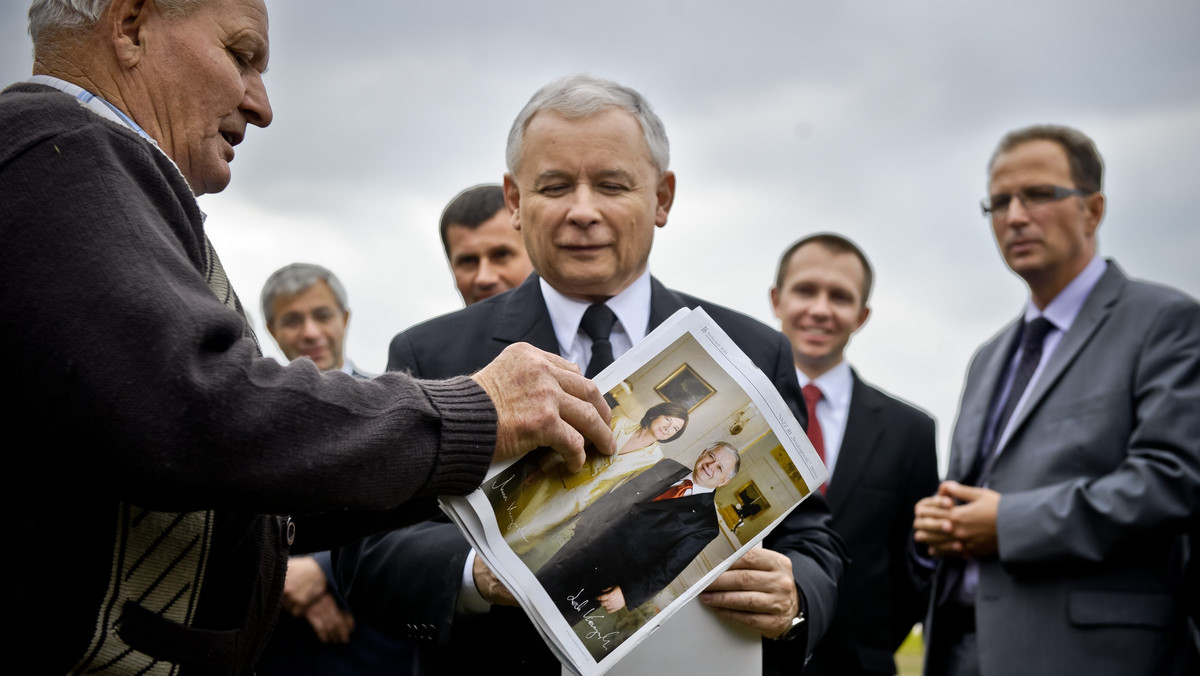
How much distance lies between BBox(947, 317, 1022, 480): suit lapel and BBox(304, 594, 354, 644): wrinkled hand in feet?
9.05

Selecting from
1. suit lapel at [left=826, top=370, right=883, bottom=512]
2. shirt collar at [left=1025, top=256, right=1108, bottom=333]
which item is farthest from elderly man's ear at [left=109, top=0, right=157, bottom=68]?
shirt collar at [left=1025, top=256, right=1108, bottom=333]

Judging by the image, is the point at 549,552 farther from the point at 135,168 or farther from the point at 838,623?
the point at 838,623

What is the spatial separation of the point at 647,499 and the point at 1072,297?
3.21 metres

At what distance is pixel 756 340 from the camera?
9.78 feet

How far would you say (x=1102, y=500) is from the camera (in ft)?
12.0

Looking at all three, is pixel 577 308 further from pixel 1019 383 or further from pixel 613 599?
pixel 1019 383

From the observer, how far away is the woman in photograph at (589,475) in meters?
1.92

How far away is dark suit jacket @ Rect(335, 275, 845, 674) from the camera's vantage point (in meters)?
2.54

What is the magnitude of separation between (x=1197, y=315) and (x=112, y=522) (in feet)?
13.0

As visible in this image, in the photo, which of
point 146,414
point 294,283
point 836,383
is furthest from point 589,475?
point 294,283

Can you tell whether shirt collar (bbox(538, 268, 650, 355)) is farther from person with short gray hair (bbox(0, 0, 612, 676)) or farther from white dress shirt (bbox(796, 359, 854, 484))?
white dress shirt (bbox(796, 359, 854, 484))

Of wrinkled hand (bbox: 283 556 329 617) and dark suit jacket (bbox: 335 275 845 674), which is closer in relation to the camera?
dark suit jacket (bbox: 335 275 845 674)

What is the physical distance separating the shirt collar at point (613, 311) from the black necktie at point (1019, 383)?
2.10 meters
